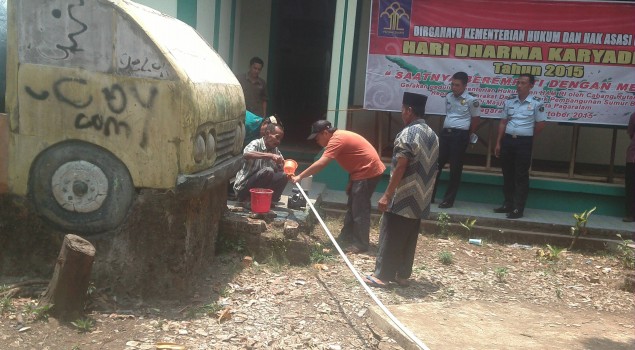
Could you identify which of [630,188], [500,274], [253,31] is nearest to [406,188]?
[500,274]

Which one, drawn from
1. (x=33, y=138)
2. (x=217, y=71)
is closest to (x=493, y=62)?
(x=217, y=71)

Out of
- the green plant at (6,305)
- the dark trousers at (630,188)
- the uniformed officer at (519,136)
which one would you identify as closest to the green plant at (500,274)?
the uniformed officer at (519,136)

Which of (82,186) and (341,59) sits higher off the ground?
(341,59)

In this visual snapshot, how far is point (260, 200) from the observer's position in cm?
579

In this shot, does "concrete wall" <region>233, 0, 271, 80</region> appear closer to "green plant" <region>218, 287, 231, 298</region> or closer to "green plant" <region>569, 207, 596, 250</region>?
"green plant" <region>569, 207, 596, 250</region>

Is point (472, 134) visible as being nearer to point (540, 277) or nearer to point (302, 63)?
point (540, 277)

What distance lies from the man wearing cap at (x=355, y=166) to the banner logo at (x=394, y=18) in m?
2.54

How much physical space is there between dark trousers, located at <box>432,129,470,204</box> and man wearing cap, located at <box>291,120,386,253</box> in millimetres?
1711

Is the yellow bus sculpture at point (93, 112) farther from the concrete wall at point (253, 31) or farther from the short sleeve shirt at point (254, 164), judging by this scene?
the concrete wall at point (253, 31)

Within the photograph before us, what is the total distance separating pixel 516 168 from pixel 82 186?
535 centimetres

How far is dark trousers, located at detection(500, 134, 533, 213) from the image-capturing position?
7.45 metres

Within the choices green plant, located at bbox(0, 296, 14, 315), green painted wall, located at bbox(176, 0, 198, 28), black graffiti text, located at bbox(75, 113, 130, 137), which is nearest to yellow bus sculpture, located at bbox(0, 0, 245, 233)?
black graffiti text, located at bbox(75, 113, 130, 137)

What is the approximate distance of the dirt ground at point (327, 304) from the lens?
398 cm

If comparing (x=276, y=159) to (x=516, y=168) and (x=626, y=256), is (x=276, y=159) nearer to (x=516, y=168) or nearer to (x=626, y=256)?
(x=516, y=168)
